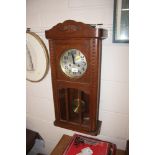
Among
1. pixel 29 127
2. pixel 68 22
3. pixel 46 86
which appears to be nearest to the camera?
pixel 68 22

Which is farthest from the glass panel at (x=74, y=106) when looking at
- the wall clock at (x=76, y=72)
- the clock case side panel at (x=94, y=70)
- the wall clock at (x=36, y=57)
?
the wall clock at (x=36, y=57)

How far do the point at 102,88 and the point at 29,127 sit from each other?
0.97 meters

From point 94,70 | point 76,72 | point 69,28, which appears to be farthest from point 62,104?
point 69,28

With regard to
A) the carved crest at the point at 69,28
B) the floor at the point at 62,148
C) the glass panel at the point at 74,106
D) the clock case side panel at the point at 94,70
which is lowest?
the floor at the point at 62,148

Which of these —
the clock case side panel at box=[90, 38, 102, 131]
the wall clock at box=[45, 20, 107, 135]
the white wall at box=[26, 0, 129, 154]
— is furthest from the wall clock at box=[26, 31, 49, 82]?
the clock case side panel at box=[90, 38, 102, 131]

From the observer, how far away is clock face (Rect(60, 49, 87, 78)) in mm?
1059

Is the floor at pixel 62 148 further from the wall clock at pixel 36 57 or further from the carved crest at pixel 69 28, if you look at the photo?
the carved crest at pixel 69 28

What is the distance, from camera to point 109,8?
3.30 ft

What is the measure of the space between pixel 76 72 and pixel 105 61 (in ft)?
0.74

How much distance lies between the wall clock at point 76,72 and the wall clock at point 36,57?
0.20 meters

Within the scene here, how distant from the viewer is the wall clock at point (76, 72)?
97 cm
